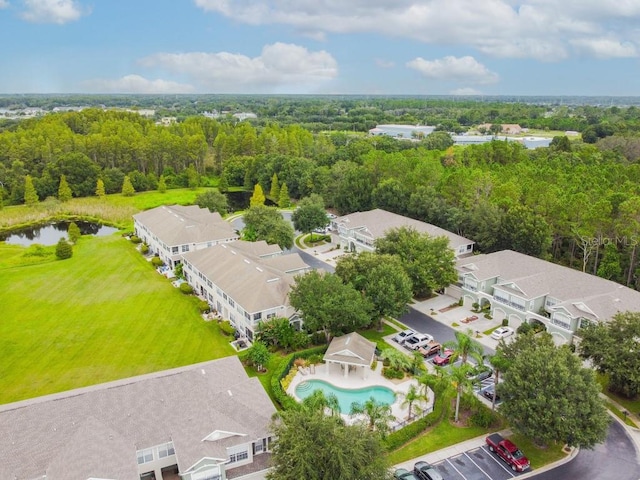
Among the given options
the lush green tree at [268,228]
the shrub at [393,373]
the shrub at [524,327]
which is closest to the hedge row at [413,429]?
the shrub at [393,373]

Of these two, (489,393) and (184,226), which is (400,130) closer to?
(184,226)

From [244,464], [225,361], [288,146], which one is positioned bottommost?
[244,464]

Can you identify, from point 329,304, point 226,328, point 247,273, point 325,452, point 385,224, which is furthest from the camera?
point 385,224

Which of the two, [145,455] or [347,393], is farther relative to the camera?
[347,393]

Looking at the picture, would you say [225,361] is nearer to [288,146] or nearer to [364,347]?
[364,347]

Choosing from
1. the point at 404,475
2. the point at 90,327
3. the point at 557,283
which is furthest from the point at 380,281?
the point at 90,327

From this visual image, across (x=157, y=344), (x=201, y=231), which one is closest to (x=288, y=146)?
(x=201, y=231)

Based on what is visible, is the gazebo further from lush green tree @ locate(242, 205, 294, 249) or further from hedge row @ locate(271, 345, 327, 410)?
lush green tree @ locate(242, 205, 294, 249)
